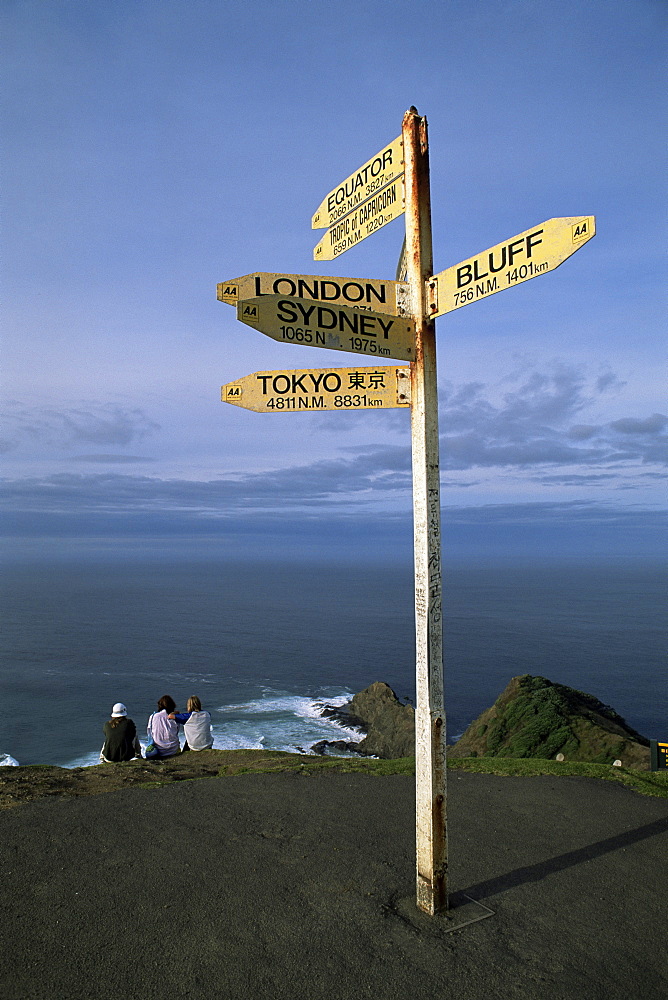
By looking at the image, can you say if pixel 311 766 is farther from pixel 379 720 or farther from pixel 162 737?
pixel 379 720

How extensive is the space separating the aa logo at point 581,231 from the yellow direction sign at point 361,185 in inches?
63.9

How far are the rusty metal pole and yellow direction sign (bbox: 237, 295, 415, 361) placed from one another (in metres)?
0.22

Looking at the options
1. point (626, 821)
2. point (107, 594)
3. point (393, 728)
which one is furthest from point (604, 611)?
point (626, 821)

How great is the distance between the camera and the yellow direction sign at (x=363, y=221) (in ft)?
16.8

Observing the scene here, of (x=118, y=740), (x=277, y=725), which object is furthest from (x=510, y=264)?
(x=277, y=725)

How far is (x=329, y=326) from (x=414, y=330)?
0.79m

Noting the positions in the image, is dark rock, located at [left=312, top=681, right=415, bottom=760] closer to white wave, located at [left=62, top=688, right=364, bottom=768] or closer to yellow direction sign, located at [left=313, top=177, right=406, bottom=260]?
white wave, located at [left=62, top=688, right=364, bottom=768]

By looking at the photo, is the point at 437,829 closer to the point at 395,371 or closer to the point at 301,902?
the point at 301,902

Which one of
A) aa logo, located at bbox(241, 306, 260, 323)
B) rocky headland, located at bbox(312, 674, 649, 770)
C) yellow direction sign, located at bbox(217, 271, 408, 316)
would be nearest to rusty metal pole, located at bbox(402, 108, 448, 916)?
yellow direction sign, located at bbox(217, 271, 408, 316)

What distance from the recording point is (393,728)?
3584 centimetres

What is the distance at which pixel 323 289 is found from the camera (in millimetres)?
5078

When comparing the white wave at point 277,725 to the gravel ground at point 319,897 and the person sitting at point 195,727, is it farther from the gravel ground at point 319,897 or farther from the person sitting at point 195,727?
the gravel ground at point 319,897

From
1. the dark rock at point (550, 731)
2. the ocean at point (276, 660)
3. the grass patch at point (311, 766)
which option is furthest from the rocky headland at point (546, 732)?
the ocean at point (276, 660)

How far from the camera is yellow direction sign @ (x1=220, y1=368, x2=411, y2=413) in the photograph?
506 cm
